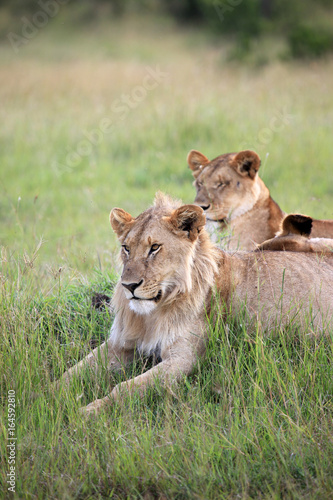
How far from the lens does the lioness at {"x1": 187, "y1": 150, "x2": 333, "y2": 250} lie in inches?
212

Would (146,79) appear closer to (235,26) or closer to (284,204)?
(235,26)

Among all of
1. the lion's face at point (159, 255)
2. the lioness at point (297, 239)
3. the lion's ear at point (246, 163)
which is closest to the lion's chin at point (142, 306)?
the lion's face at point (159, 255)

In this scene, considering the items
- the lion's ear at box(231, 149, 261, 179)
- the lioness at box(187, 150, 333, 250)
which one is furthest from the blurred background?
the lioness at box(187, 150, 333, 250)

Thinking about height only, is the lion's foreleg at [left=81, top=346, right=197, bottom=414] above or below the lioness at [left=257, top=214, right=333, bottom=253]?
below

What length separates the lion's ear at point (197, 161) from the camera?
570cm

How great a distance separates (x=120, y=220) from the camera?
363cm

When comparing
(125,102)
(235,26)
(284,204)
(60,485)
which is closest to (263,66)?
(125,102)

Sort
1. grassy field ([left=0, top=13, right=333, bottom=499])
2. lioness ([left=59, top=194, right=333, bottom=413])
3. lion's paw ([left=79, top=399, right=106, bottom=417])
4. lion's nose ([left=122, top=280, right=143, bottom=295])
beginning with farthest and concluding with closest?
lioness ([left=59, top=194, right=333, bottom=413]) < lion's nose ([left=122, top=280, right=143, bottom=295]) < lion's paw ([left=79, top=399, right=106, bottom=417]) < grassy field ([left=0, top=13, right=333, bottom=499])

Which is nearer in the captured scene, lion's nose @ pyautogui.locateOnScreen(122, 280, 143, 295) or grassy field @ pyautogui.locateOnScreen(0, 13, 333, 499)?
grassy field @ pyautogui.locateOnScreen(0, 13, 333, 499)

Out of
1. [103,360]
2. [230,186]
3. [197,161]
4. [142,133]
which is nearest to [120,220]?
[103,360]

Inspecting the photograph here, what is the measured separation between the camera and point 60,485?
8.79ft

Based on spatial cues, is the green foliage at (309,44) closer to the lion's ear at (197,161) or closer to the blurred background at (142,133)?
the blurred background at (142,133)

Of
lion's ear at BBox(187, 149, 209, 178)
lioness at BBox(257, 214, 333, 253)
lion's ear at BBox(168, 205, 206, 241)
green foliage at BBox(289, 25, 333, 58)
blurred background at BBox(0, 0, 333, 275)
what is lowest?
blurred background at BBox(0, 0, 333, 275)

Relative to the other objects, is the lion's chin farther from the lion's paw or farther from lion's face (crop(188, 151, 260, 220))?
lion's face (crop(188, 151, 260, 220))
